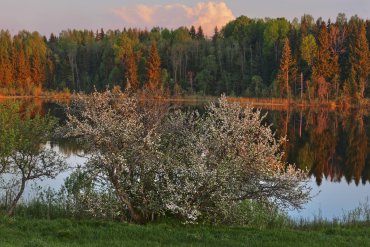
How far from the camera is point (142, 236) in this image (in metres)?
11.6

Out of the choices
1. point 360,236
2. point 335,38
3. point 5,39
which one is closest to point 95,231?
point 360,236

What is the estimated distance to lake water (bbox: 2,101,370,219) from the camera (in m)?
22.3

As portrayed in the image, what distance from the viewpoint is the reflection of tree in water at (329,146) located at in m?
30.1

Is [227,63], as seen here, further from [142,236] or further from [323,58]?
[142,236]

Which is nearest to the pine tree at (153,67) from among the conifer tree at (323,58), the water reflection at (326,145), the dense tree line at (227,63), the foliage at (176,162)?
the dense tree line at (227,63)

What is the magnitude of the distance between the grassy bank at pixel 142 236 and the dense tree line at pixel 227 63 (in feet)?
242

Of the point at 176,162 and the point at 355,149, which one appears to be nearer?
the point at 176,162

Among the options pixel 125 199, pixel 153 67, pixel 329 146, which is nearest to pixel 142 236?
pixel 125 199

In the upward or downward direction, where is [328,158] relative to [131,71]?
downward

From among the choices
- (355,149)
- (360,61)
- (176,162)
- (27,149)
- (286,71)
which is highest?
(360,61)

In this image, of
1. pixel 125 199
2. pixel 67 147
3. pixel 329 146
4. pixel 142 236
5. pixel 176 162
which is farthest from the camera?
pixel 329 146

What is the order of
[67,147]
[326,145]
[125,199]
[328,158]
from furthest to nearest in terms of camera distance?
1. [326,145]
2. [328,158]
3. [67,147]
4. [125,199]

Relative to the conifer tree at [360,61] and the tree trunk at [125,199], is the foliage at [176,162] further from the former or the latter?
the conifer tree at [360,61]

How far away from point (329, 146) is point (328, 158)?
657 centimetres
